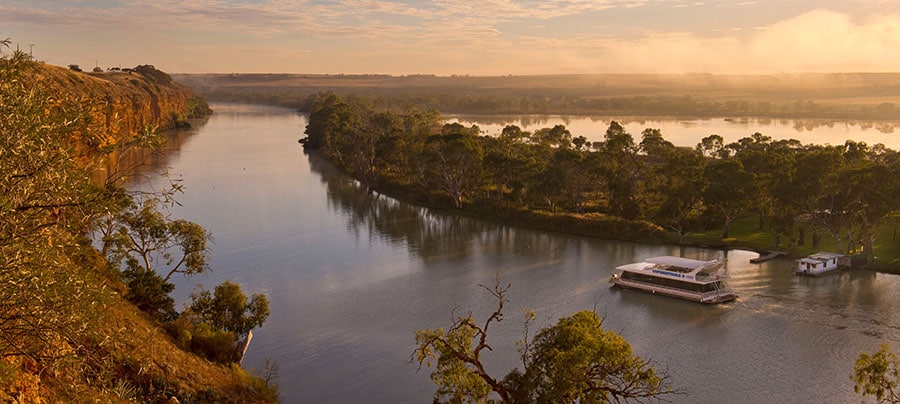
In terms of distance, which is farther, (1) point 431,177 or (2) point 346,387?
(1) point 431,177

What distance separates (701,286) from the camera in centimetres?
3653

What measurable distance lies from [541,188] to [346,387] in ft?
109

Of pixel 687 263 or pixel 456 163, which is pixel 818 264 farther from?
pixel 456 163

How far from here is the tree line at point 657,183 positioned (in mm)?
42906

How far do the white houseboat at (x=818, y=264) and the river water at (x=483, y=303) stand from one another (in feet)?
2.17

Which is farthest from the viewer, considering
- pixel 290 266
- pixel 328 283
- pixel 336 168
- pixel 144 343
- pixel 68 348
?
pixel 336 168

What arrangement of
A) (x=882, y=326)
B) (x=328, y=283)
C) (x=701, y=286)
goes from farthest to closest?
(x=328, y=283), (x=701, y=286), (x=882, y=326)

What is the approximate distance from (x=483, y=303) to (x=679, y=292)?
10.4 m

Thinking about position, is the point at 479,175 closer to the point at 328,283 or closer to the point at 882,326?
the point at 328,283

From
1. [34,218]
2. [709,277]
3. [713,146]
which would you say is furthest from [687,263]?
[713,146]

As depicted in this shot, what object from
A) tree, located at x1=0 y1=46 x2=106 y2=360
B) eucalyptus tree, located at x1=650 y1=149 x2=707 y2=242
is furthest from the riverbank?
tree, located at x1=0 y1=46 x2=106 y2=360

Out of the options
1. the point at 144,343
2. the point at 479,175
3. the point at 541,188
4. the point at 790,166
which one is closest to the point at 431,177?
the point at 479,175

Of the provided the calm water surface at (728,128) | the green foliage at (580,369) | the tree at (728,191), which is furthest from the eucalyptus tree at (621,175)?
the calm water surface at (728,128)

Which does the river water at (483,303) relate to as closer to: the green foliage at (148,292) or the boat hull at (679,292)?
the boat hull at (679,292)
